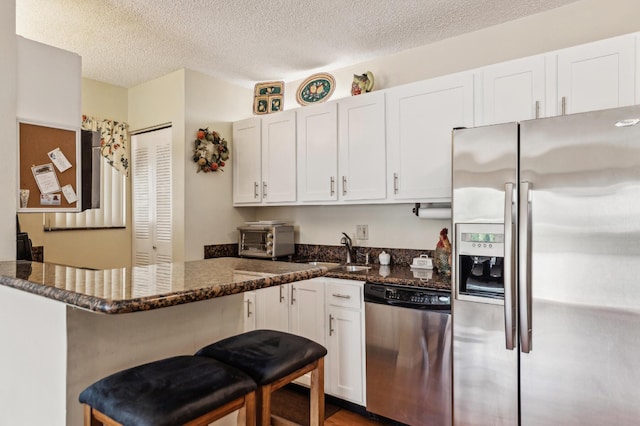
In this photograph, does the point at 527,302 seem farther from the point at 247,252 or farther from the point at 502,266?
the point at 247,252

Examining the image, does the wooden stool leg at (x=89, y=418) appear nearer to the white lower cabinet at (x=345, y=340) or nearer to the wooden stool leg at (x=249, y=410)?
the wooden stool leg at (x=249, y=410)

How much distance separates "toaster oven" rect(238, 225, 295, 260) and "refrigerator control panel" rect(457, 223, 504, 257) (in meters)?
1.79

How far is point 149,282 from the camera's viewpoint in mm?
1115

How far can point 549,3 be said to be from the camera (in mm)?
2434

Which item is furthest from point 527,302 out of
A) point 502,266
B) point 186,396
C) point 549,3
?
point 549,3

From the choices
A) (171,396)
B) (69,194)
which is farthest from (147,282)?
(69,194)

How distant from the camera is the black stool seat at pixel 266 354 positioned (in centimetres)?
129

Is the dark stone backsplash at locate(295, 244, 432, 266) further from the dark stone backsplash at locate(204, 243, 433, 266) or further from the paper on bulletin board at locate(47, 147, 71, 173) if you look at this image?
the paper on bulletin board at locate(47, 147, 71, 173)

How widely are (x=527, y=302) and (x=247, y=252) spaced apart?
2418 mm

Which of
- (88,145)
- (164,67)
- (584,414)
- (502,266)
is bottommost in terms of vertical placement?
(584,414)

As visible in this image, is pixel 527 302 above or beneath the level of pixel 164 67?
beneath

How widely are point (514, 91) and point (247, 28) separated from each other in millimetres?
1768

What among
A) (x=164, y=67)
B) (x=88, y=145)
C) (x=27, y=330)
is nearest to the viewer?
(x=27, y=330)

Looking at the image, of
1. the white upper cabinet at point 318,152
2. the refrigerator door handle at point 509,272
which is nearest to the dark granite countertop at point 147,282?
the refrigerator door handle at point 509,272
